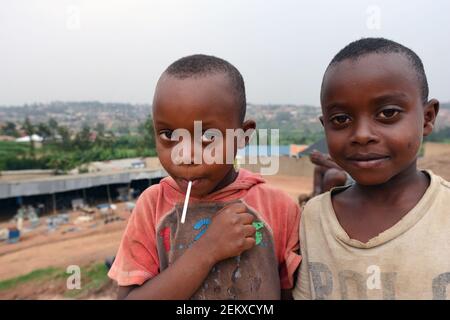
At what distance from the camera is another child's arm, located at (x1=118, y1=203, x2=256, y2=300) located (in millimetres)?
1230

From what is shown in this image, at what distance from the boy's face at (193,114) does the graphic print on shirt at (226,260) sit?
14 cm

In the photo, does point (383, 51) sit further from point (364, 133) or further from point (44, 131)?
point (44, 131)

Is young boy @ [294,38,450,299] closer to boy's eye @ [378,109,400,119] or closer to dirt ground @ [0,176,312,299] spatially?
boy's eye @ [378,109,400,119]

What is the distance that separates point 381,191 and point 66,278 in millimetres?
10165

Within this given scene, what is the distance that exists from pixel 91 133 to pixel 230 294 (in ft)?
113

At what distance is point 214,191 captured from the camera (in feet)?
4.68

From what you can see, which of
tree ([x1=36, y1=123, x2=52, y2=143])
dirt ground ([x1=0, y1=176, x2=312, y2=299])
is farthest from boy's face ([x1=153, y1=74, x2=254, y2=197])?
tree ([x1=36, y1=123, x2=52, y2=143])

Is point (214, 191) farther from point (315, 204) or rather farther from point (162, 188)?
point (315, 204)

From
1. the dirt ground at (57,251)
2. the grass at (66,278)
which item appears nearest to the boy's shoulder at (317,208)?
the dirt ground at (57,251)

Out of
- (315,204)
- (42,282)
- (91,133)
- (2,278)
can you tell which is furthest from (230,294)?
(91,133)

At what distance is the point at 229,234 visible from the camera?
4.16ft

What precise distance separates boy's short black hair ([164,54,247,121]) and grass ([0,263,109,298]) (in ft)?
26.3

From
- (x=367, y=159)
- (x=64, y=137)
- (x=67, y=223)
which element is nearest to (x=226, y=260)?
(x=367, y=159)

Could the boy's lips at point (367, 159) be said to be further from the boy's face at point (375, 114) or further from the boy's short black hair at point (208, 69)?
the boy's short black hair at point (208, 69)
